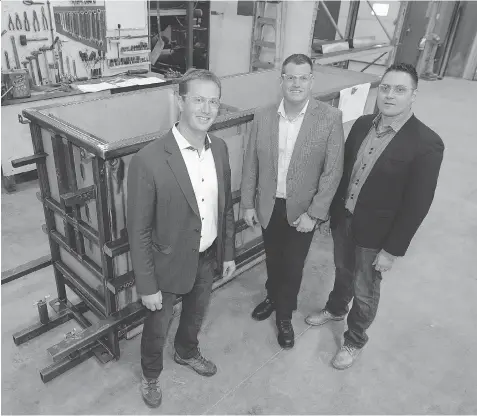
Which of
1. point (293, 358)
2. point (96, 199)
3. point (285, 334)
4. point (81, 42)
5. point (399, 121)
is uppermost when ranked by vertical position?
point (399, 121)

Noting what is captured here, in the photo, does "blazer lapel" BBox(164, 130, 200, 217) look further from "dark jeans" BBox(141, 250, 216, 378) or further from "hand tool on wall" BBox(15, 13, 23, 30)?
"hand tool on wall" BBox(15, 13, 23, 30)

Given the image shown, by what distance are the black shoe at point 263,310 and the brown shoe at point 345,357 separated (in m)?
0.59

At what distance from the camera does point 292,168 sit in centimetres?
239

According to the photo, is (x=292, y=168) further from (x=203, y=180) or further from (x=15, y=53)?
(x=15, y=53)

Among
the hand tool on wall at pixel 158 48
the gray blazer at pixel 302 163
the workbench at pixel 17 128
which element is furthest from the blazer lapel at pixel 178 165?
the hand tool on wall at pixel 158 48

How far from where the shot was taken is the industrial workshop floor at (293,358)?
2.48 meters

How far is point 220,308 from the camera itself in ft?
10.6

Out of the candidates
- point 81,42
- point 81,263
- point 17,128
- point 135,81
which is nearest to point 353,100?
point 81,263

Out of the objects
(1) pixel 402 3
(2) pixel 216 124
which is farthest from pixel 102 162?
(1) pixel 402 3

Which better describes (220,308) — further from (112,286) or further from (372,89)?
(372,89)

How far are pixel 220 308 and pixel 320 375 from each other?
36.3 inches

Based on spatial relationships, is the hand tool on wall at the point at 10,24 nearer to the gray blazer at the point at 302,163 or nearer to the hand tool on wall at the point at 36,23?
the hand tool on wall at the point at 36,23

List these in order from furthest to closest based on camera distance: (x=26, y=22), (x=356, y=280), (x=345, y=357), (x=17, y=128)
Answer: (x=26, y=22), (x=17, y=128), (x=345, y=357), (x=356, y=280)

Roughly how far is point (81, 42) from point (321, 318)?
15.0ft
